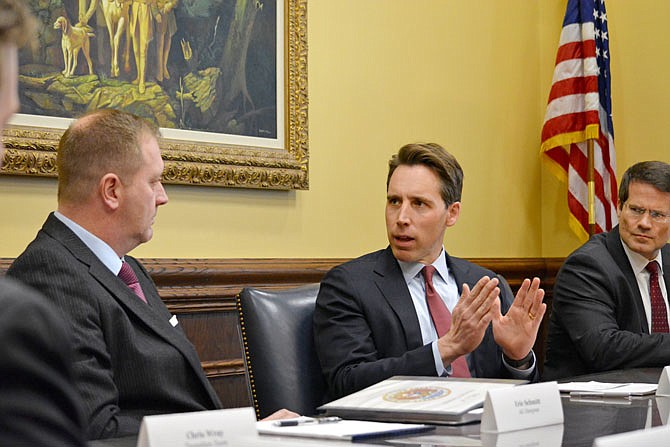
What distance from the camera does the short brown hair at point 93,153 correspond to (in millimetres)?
2662

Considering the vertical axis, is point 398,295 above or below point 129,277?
below

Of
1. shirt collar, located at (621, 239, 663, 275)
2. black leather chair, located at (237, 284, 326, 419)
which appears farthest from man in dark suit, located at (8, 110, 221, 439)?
shirt collar, located at (621, 239, 663, 275)

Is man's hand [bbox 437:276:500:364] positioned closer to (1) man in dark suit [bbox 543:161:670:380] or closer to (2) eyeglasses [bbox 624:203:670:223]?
(1) man in dark suit [bbox 543:161:670:380]

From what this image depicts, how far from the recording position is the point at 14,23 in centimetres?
88

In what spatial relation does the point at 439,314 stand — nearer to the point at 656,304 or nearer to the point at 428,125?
the point at 656,304

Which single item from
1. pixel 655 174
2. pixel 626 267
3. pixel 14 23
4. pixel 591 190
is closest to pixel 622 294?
pixel 626 267

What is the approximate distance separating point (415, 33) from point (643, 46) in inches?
52.4

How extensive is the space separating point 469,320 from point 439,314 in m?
0.37

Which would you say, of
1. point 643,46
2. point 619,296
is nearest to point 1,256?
point 619,296

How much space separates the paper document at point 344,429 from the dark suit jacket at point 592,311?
1915mm

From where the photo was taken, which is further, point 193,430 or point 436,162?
point 436,162

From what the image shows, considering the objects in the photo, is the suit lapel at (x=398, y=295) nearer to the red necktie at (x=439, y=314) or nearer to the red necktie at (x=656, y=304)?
the red necktie at (x=439, y=314)

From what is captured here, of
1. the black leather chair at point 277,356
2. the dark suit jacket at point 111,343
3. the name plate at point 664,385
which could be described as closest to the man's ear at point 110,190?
the dark suit jacket at point 111,343

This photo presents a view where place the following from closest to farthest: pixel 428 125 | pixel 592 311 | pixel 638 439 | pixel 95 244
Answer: pixel 638 439 → pixel 95 244 → pixel 592 311 → pixel 428 125
